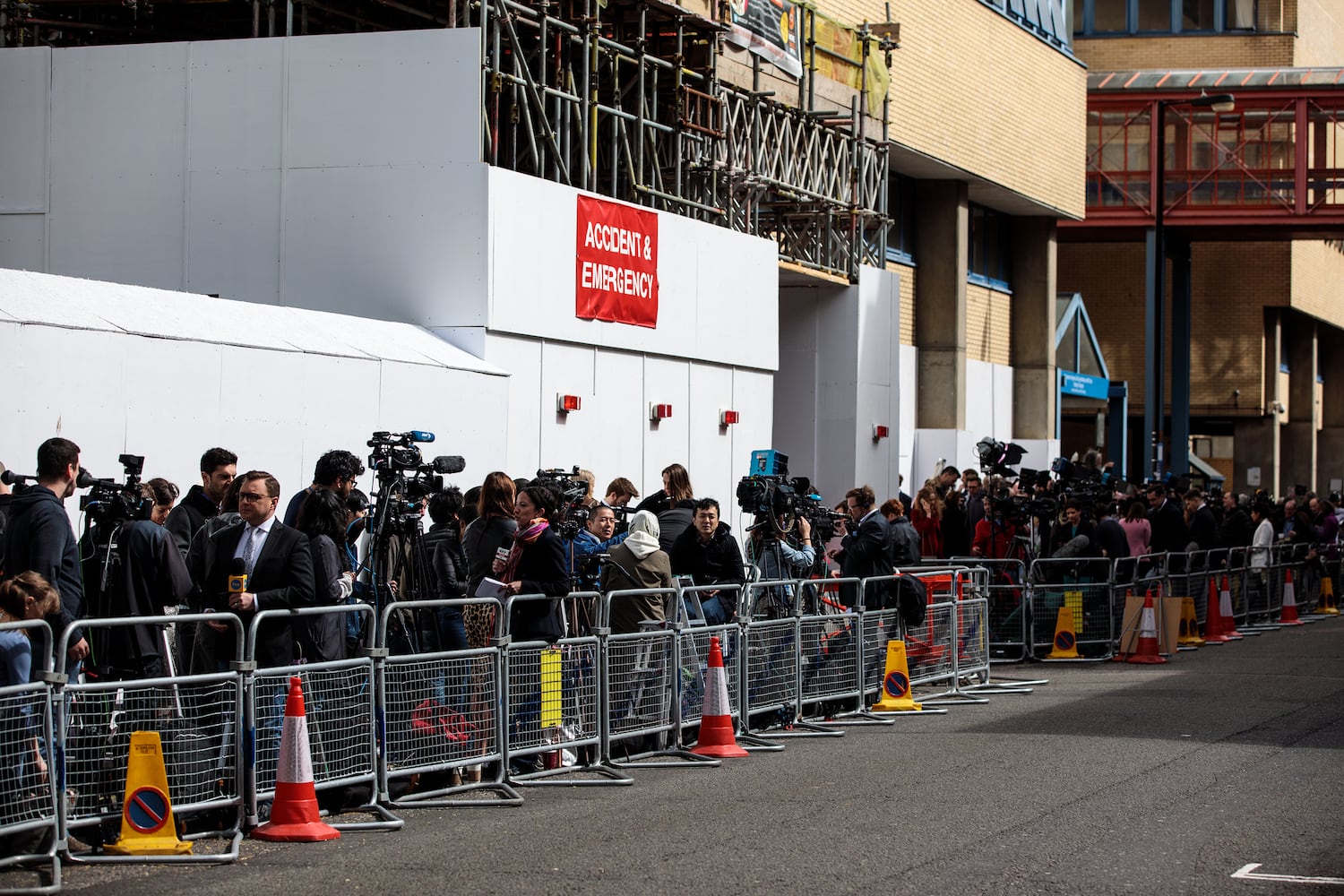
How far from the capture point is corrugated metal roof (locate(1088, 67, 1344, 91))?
4416 centimetres

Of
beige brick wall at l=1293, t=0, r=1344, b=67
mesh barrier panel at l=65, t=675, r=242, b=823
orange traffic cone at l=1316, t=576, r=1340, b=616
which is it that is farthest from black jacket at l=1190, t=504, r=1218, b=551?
beige brick wall at l=1293, t=0, r=1344, b=67

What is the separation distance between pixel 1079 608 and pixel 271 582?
11.9 meters

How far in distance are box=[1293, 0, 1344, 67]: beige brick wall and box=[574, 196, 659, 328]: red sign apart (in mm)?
36513

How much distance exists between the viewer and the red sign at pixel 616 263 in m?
20.7

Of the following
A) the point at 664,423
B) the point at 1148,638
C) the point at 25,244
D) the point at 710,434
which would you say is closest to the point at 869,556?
the point at 1148,638

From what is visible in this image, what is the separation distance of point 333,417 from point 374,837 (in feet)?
25.1

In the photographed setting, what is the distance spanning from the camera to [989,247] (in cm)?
4006

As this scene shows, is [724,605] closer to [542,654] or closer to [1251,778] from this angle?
[542,654]

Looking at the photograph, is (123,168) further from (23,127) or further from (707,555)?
(707,555)

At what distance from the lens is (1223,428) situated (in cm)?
5722

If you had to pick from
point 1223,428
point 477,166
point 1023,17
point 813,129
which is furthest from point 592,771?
point 1223,428

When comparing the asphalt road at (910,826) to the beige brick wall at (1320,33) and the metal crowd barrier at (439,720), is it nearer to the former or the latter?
the metal crowd barrier at (439,720)

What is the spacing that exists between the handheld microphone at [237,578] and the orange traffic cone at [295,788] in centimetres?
68

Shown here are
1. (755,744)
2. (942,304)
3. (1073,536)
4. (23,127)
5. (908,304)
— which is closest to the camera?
(755,744)
